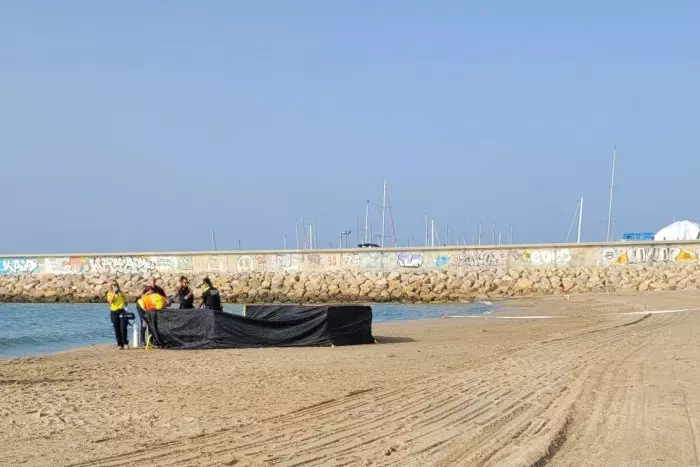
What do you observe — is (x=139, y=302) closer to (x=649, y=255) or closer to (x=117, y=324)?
(x=117, y=324)

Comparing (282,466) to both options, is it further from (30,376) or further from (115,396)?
(30,376)

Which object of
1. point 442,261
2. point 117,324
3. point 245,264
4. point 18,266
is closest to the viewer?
point 117,324

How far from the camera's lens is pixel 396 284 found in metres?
44.1

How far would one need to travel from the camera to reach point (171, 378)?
11992mm

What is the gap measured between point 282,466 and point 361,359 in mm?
7943

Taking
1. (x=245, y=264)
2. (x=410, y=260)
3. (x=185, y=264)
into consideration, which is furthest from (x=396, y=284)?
(x=185, y=264)

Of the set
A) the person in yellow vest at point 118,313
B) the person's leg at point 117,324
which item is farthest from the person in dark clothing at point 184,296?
the person's leg at point 117,324

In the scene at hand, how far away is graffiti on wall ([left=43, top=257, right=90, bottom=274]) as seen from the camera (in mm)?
53125

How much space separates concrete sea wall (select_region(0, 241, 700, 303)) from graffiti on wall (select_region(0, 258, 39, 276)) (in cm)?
9

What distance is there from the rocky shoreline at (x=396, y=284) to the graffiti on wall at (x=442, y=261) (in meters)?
0.65

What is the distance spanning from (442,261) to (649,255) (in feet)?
38.9

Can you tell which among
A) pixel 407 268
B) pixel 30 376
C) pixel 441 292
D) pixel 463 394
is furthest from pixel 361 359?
pixel 407 268

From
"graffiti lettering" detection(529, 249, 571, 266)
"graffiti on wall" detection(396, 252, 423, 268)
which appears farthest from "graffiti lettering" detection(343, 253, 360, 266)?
"graffiti lettering" detection(529, 249, 571, 266)

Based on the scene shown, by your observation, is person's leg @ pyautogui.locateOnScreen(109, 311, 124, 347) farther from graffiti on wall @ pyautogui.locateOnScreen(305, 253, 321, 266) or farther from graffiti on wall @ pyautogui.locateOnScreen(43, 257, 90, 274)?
graffiti on wall @ pyautogui.locateOnScreen(43, 257, 90, 274)
